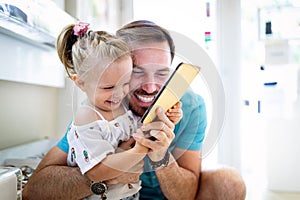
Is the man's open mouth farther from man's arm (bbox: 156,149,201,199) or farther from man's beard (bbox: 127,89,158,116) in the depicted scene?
man's arm (bbox: 156,149,201,199)

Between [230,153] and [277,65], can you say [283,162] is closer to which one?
[230,153]

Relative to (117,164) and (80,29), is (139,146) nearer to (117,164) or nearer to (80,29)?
(117,164)

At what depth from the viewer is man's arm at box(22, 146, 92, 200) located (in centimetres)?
79

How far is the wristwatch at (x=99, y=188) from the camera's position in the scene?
72cm

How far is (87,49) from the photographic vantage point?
0.66m

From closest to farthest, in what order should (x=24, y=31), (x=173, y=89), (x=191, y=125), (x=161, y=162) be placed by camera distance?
(x=173, y=89), (x=161, y=162), (x=191, y=125), (x=24, y=31)

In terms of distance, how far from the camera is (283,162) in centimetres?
173

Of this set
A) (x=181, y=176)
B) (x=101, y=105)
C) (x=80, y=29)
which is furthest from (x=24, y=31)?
(x=181, y=176)

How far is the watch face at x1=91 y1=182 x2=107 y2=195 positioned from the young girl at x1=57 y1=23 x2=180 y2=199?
2 centimetres

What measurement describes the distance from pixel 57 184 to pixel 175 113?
A: 399 mm

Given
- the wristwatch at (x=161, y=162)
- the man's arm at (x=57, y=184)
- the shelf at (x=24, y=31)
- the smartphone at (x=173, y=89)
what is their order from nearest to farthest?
the smartphone at (x=173, y=89) → the wristwatch at (x=161, y=162) → the man's arm at (x=57, y=184) → the shelf at (x=24, y=31)

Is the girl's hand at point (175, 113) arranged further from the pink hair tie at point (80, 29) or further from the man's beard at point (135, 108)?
the pink hair tie at point (80, 29)

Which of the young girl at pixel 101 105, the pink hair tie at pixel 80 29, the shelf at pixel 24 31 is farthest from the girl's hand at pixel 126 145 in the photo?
the shelf at pixel 24 31

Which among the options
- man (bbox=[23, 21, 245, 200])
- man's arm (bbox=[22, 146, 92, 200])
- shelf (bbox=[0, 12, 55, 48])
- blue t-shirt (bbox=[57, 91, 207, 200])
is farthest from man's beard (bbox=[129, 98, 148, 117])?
shelf (bbox=[0, 12, 55, 48])
